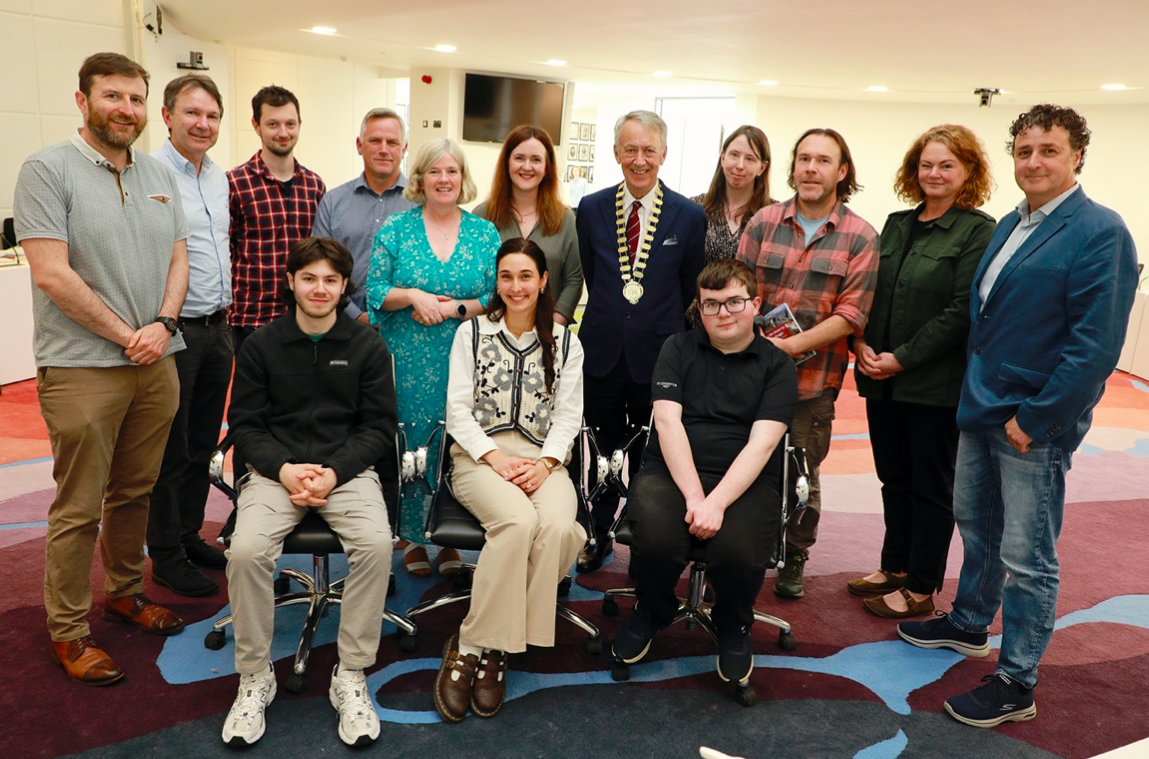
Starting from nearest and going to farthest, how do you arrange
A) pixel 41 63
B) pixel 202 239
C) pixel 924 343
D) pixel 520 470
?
pixel 520 470, pixel 924 343, pixel 202 239, pixel 41 63

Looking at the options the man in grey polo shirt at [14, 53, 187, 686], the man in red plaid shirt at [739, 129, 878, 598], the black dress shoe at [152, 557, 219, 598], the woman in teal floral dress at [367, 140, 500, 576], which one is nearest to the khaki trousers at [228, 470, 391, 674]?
the man in grey polo shirt at [14, 53, 187, 686]

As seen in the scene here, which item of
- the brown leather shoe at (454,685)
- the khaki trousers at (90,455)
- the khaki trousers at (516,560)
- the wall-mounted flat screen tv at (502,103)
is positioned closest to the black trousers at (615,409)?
the khaki trousers at (516,560)

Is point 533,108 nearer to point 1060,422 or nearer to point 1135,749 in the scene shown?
point 1060,422

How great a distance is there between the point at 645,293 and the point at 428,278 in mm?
843

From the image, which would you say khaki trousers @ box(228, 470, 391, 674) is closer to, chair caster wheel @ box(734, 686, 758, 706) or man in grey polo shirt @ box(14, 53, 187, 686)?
man in grey polo shirt @ box(14, 53, 187, 686)

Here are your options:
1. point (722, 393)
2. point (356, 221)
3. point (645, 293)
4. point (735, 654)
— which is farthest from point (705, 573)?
point (356, 221)

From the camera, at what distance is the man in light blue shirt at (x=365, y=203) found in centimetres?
335

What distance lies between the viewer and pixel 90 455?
2508 millimetres

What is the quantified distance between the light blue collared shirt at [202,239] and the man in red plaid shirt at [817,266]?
200 centimetres

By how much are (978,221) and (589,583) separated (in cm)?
204

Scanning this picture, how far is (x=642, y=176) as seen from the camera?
3.21 metres

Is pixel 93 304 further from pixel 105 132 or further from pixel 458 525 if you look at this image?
pixel 458 525

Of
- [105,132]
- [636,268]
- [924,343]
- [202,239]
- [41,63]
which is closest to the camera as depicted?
[105,132]

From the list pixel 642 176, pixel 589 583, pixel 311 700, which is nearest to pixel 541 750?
pixel 311 700
